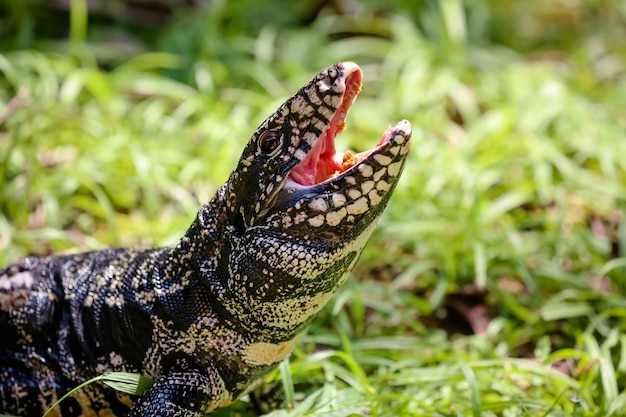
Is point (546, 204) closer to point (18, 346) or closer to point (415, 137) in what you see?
point (415, 137)

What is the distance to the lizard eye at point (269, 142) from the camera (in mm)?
2773

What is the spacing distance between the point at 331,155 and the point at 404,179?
2.54 metres

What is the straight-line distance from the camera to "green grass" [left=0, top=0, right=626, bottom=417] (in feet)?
12.3

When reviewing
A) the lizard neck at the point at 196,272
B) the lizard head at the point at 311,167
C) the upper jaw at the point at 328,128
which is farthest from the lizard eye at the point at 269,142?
the lizard neck at the point at 196,272

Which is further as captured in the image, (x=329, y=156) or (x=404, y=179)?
(x=404, y=179)

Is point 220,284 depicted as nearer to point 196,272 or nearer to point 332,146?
point 196,272

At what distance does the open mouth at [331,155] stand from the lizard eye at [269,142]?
0.11 metres

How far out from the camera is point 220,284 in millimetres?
2875

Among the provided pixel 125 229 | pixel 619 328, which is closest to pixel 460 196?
pixel 619 328

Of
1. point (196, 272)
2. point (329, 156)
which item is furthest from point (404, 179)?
point (196, 272)

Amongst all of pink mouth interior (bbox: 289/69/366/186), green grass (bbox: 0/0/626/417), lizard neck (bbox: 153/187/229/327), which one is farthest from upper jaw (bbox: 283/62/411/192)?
green grass (bbox: 0/0/626/417)

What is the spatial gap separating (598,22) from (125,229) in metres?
6.83

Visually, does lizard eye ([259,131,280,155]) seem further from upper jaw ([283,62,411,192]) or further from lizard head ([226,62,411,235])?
upper jaw ([283,62,411,192])

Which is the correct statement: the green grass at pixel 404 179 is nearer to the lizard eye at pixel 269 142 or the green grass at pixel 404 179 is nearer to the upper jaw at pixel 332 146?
the upper jaw at pixel 332 146
